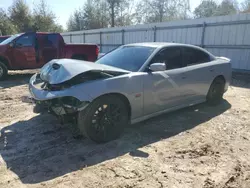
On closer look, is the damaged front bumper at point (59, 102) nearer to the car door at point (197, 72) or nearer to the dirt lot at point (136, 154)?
the dirt lot at point (136, 154)

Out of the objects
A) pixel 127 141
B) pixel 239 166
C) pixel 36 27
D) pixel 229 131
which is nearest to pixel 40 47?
pixel 127 141

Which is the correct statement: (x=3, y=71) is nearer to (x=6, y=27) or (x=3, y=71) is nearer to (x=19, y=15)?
(x=6, y=27)

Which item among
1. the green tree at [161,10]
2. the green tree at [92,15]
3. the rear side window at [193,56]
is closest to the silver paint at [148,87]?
the rear side window at [193,56]

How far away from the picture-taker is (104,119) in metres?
3.64

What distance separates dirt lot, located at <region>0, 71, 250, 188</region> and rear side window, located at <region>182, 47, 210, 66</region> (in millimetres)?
1185

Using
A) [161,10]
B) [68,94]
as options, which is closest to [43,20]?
[161,10]

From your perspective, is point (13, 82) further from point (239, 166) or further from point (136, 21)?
point (136, 21)

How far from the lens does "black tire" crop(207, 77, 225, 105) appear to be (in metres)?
5.67

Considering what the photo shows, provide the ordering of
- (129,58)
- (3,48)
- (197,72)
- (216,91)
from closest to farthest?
(129,58), (197,72), (216,91), (3,48)

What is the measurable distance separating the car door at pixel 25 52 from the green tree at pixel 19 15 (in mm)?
26424

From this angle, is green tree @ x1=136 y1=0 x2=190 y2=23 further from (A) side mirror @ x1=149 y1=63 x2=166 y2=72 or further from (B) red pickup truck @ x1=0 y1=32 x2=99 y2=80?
(A) side mirror @ x1=149 y1=63 x2=166 y2=72

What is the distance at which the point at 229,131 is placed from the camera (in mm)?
4383

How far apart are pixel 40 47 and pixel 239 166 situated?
892 cm

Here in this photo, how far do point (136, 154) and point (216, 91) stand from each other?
329cm
